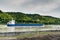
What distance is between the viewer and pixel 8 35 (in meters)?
56.3

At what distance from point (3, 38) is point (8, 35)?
4.91 metres

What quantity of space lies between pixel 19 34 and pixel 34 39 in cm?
909

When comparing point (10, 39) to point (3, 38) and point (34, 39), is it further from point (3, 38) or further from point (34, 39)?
point (34, 39)

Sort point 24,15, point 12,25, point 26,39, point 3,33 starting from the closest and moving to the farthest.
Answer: point 26,39 < point 3,33 < point 12,25 < point 24,15

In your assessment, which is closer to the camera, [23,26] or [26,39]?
[26,39]

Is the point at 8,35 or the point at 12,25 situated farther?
the point at 12,25

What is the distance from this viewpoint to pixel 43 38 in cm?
5241

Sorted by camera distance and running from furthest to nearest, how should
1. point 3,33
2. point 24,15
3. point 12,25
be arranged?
1. point 24,15
2. point 12,25
3. point 3,33

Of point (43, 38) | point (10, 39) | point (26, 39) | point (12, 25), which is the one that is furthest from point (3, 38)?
point (12, 25)

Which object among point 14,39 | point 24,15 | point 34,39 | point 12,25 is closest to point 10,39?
point 14,39

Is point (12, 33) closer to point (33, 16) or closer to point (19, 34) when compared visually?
point (19, 34)

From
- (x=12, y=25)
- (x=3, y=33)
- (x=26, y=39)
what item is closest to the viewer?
(x=26, y=39)

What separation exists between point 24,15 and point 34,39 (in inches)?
3045

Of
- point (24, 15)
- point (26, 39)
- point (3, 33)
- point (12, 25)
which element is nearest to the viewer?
point (26, 39)
